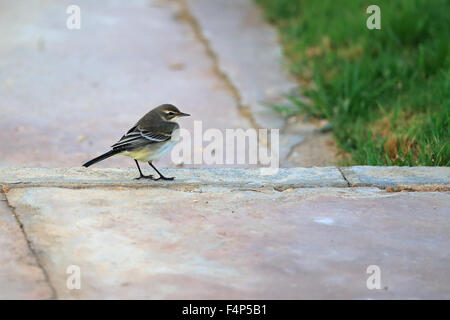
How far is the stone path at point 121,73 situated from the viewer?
6.34 meters

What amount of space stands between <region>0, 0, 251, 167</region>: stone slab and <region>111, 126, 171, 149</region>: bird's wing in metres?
1.39

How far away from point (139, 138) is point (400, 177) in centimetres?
161

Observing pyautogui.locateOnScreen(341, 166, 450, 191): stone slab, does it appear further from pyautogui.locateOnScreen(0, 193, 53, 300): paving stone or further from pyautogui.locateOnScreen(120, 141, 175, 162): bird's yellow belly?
pyautogui.locateOnScreen(0, 193, 53, 300): paving stone

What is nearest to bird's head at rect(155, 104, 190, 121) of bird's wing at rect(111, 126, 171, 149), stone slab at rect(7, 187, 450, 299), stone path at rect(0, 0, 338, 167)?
bird's wing at rect(111, 126, 171, 149)

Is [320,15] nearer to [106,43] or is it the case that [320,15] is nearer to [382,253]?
[106,43]

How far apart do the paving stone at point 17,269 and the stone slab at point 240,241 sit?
0.05 metres

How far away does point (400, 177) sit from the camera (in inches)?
173

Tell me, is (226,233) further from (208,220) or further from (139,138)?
(139,138)

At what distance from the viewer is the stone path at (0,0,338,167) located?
634 cm

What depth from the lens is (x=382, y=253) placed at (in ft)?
11.3

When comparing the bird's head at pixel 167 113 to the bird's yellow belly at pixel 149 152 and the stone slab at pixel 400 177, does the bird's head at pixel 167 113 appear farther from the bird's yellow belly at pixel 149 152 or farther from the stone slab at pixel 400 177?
the stone slab at pixel 400 177

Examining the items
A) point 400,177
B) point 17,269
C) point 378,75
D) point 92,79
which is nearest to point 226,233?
point 17,269
